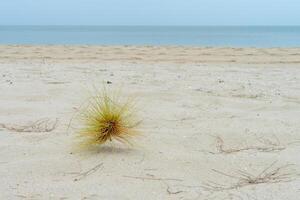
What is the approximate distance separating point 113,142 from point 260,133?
956 mm

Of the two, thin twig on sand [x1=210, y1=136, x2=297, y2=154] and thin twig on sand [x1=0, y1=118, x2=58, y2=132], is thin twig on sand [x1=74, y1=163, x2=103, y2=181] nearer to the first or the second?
thin twig on sand [x1=210, y1=136, x2=297, y2=154]

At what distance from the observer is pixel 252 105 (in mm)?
3996

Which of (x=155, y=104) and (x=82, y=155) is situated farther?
(x=155, y=104)

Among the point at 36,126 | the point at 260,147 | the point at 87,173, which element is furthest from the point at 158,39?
the point at 87,173

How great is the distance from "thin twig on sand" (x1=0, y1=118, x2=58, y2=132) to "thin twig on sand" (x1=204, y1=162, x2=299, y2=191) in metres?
1.27

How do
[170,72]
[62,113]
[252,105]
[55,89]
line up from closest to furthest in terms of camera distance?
[62,113] → [252,105] → [55,89] → [170,72]

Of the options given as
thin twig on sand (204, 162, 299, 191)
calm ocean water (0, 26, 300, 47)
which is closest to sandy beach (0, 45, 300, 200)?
thin twig on sand (204, 162, 299, 191)

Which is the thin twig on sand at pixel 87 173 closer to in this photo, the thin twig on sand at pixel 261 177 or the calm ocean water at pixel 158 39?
the thin twig on sand at pixel 261 177

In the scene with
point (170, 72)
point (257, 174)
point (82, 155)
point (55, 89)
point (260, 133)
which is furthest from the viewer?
point (170, 72)

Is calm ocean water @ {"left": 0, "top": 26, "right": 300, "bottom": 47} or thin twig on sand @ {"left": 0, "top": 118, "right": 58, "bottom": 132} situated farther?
calm ocean water @ {"left": 0, "top": 26, "right": 300, "bottom": 47}

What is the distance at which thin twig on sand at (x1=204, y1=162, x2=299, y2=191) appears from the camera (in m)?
2.27

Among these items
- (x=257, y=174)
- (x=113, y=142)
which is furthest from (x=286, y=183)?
(x=113, y=142)

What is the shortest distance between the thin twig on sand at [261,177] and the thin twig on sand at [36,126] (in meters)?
1.27

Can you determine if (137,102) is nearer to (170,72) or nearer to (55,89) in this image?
(55,89)
